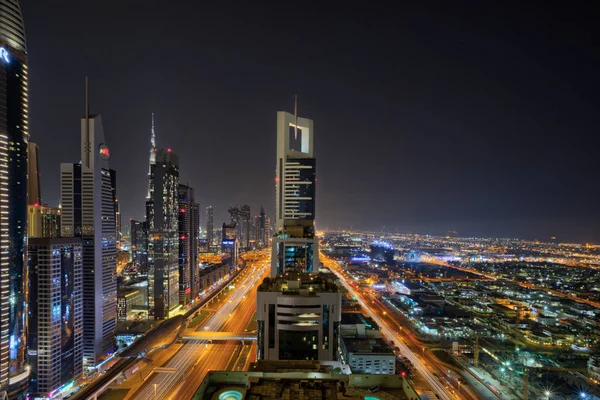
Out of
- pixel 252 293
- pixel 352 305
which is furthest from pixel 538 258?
pixel 252 293

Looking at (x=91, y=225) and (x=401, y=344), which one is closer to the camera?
(x=91, y=225)

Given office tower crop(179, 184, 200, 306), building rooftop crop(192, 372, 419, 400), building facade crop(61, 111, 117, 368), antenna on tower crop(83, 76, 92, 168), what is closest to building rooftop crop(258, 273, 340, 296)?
building rooftop crop(192, 372, 419, 400)

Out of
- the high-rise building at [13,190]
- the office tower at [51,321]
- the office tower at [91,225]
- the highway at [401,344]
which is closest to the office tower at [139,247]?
the office tower at [91,225]

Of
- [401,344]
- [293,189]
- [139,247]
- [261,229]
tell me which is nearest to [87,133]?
[293,189]

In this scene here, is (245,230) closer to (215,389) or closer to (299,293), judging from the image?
(299,293)

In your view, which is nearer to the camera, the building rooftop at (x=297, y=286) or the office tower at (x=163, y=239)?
the building rooftop at (x=297, y=286)

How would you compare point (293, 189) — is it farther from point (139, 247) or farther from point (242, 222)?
point (242, 222)

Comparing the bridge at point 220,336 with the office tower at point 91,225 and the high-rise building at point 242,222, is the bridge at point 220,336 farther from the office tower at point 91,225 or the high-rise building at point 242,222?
the high-rise building at point 242,222
